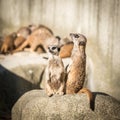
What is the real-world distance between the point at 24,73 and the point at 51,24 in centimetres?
240

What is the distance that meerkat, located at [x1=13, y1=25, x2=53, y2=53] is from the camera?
11485 millimetres

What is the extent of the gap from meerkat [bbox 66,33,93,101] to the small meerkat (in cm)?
11

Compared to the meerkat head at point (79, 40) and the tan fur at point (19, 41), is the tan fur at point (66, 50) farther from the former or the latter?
the meerkat head at point (79, 40)

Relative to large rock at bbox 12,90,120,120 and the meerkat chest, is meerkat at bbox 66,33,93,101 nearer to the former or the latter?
the meerkat chest

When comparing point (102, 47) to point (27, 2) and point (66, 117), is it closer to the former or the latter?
point (66, 117)

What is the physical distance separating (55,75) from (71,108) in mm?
812

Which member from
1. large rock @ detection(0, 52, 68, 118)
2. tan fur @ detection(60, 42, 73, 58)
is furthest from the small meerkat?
tan fur @ detection(60, 42, 73, 58)

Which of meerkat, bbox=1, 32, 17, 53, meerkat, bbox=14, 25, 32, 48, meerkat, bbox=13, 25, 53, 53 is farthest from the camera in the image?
meerkat, bbox=14, 25, 32, 48

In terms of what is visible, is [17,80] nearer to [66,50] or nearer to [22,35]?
[66,50]

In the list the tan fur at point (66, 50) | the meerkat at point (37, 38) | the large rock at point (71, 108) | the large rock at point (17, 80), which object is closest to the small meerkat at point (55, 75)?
the large rock at point (71, 108)

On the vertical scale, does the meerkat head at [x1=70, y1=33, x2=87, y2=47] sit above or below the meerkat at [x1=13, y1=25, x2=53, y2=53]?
above

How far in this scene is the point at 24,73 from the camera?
9766 mm

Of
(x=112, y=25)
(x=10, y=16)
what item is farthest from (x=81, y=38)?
(x=10, y=16)

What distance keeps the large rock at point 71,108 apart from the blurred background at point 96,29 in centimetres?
209
